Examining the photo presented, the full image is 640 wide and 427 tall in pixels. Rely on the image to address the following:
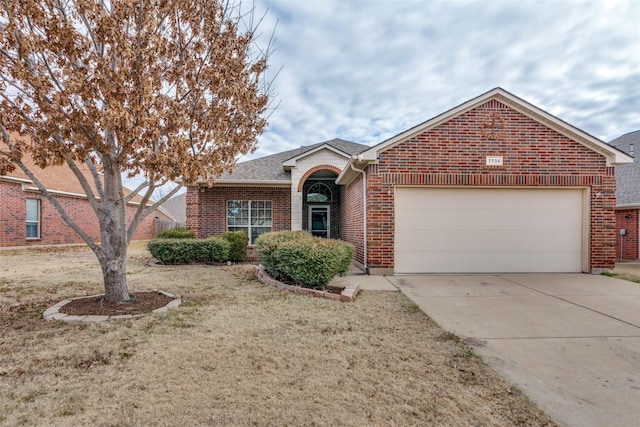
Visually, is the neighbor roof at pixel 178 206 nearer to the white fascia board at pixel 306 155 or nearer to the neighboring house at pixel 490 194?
the white fascia board at pixel 306 155

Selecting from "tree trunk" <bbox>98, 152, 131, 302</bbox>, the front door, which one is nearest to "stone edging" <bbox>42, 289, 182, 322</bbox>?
"tree trunk" <bbox>98, 152, 131, 302</bbox>

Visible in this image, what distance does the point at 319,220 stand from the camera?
14422 mm

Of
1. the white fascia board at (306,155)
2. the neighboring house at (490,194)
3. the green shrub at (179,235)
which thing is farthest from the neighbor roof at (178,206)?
the neighboring house at (490,194)

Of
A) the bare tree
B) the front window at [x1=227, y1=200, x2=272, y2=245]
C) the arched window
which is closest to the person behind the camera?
the bare tree

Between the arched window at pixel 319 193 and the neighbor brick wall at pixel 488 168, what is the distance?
5.72 meters

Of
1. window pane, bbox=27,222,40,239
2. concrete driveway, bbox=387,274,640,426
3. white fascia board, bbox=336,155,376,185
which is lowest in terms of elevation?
concrete driveway, bbox=387,274,640,426

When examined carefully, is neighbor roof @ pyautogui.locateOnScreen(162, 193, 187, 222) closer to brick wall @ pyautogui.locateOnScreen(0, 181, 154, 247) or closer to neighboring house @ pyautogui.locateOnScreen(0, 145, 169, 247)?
neighboring house @ pyautogui.locateOnScreen(0, 145, 169, 247)

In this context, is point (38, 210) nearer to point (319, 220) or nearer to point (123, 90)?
point (319, 220)

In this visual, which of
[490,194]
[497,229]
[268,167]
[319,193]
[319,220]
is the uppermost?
[268,167]

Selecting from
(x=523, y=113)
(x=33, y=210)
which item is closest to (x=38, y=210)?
(x=33, y=210)

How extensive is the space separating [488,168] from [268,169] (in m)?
8.25

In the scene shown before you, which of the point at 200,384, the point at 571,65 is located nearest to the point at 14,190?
the point at 200,384

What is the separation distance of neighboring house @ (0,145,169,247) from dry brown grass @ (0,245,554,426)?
1410 cm

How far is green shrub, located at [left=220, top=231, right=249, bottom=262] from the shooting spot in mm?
11789
